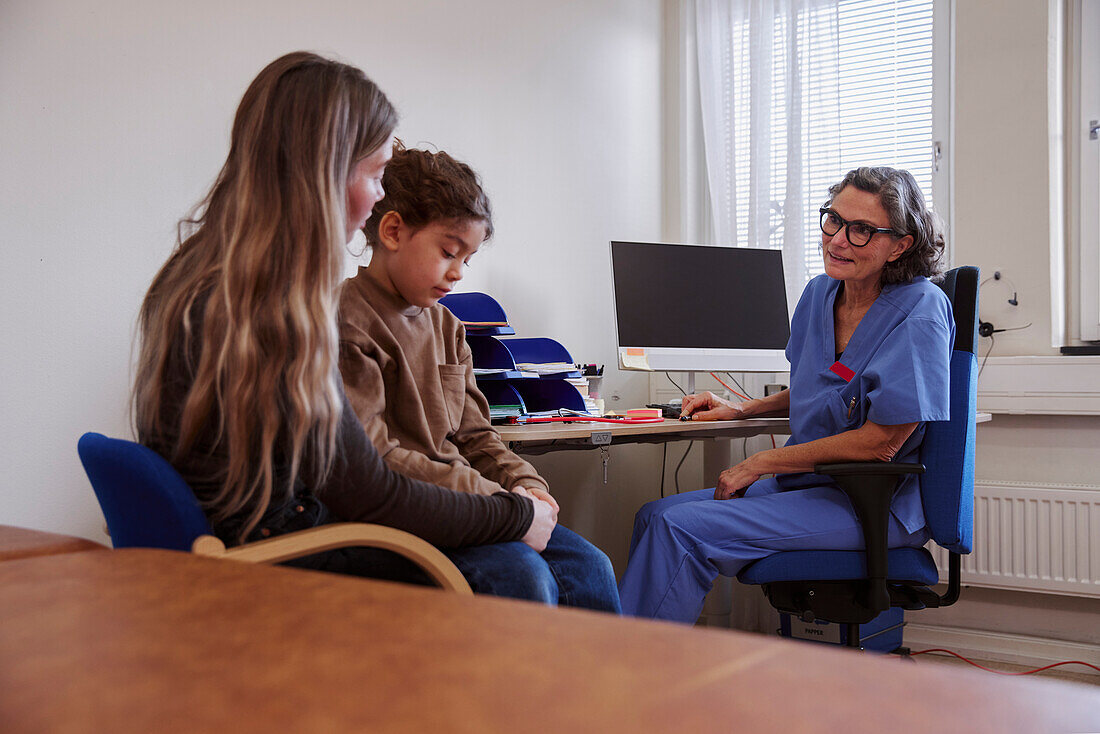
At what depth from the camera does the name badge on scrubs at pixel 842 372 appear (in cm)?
196

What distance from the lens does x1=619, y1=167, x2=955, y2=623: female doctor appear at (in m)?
1.79

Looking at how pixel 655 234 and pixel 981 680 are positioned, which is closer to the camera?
pixel 981 680

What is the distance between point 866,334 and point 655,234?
1689mm

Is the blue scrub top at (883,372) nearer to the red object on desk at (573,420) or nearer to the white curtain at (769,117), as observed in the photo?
the red object on desk at (573,420)

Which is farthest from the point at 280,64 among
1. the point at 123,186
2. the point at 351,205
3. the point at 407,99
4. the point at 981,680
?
the point at 407,99

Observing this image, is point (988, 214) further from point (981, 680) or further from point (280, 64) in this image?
point (981, 680)

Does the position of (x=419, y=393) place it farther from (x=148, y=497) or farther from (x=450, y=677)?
(x=450, y=677)

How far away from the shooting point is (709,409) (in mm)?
2441

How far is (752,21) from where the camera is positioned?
334cm

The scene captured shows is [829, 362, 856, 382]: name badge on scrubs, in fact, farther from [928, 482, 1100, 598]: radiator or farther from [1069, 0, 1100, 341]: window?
[1069, 0, 1100, 341]: window

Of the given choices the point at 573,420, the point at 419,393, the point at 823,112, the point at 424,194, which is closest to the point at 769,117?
the point at 823,112

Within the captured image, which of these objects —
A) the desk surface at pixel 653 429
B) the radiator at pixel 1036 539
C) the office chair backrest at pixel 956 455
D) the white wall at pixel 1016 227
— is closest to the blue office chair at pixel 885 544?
Result: the office chair backrest at pixel 956 455

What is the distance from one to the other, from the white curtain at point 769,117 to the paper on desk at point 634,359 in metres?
0.91

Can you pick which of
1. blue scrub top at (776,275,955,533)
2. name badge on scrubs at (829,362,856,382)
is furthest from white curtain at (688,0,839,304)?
name badge on scrubs at (829,362,856,382)
